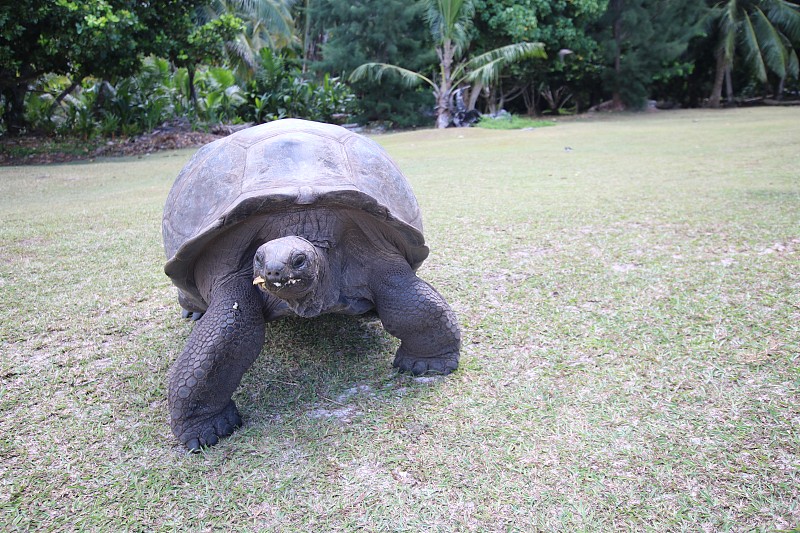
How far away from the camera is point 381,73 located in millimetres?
15344

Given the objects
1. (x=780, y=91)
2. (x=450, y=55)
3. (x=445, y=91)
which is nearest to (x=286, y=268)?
(x=450, y=55)

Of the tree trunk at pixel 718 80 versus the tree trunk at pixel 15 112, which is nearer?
the tree trunk at pixel 15 112

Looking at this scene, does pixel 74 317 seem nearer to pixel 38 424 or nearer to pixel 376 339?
pixel 38 424

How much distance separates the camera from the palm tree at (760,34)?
58.3ft

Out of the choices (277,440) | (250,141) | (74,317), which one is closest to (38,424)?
(277,440)

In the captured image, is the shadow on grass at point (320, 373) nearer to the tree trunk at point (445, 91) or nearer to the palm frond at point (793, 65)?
the tree trunk at point (445, 91)

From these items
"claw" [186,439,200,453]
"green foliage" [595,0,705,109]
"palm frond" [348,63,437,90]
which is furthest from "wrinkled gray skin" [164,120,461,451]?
"green foliage" [595,0,705,109]

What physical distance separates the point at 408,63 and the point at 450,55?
6.77 feet

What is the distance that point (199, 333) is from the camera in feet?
4.92

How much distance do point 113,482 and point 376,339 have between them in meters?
1.01

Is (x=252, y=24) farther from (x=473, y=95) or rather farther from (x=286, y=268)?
(x=286, y=268)

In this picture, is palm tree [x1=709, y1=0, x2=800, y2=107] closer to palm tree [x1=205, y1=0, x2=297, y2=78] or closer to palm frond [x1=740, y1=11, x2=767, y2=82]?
palm frond [x1=740, y1=11, x2=767, y2=82]

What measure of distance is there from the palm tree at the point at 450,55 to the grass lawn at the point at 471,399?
462 inches

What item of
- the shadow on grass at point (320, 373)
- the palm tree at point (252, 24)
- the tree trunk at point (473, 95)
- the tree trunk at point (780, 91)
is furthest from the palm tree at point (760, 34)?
the shadow on grass at point (320, 373)
